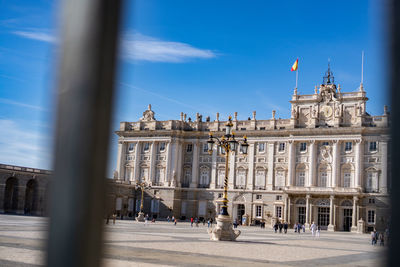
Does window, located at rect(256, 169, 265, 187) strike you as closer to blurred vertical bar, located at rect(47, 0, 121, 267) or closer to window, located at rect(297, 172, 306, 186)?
window, located at rect(297, 172, 306, 186)

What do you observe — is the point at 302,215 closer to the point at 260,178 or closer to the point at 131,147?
the point at 260,178

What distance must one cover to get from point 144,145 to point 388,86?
74849 mm

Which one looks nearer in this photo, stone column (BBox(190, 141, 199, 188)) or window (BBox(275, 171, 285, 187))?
window (BBox(275, 171, 285, 187))

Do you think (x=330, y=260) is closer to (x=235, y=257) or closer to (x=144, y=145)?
(x=235, y=257)

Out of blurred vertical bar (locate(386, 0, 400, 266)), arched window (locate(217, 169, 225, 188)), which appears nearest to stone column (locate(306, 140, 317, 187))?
arched window (locate(217, 169, 225, 188))

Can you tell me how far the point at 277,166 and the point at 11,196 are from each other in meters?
32.2

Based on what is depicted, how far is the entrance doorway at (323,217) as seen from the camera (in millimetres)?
62569

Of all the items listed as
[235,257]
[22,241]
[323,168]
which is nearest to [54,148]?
[235,257]

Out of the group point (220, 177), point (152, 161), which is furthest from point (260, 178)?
point (152, 161)

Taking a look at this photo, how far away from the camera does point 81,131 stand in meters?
1.22

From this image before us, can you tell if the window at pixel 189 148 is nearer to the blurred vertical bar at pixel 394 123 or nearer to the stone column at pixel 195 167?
the stone column at pixel 195 167

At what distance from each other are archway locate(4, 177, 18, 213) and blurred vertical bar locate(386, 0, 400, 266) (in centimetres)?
5925

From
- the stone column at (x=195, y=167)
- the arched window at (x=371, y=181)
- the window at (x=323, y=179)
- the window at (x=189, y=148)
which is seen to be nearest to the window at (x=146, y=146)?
the window at (x=189, y=148)

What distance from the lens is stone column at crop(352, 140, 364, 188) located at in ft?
201
